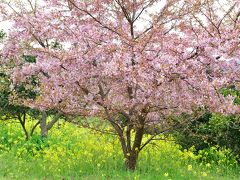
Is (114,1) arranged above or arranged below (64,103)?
above

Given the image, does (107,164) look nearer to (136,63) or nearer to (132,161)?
(132,161)

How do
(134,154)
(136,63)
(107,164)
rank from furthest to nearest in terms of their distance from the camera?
(107,164)
(134,154)
(136,63)

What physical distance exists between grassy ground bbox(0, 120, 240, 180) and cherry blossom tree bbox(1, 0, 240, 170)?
0.57 meters

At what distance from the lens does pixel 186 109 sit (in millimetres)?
7238

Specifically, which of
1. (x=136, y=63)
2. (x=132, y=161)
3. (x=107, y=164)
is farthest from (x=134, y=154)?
(x=136, y=63)

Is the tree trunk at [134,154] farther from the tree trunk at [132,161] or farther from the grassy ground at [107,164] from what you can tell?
the grassy ground at [107,164]

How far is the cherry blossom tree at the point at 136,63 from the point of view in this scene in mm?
6461

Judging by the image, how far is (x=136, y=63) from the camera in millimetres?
6734

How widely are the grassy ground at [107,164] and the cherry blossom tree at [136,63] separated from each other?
1.87ft

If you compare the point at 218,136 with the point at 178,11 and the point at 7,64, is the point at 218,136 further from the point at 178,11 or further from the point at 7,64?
the point at 7,64

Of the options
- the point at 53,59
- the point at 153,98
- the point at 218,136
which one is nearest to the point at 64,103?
the point at 53,59

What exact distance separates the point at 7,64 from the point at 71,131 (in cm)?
398

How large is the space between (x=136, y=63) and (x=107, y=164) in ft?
8.37

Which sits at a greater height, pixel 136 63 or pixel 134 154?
pixel 136 63
